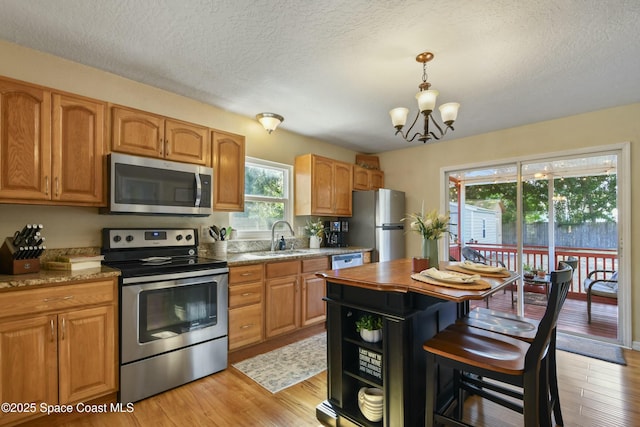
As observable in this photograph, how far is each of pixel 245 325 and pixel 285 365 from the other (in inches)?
20.1

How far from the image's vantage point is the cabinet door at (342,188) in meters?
4.18

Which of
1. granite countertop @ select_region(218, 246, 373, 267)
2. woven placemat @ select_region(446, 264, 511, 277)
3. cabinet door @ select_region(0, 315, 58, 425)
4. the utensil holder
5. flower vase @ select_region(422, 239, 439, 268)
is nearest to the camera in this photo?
cabinet door @ select_region(0, 315, 58, 425)

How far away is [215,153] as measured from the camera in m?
2.94

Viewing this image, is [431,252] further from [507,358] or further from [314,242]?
[314,242]

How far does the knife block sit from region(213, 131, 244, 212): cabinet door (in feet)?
4.58

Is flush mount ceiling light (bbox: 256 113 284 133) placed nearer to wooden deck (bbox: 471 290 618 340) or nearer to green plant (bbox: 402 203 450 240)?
green plant (bbox: 402 203 450 240)

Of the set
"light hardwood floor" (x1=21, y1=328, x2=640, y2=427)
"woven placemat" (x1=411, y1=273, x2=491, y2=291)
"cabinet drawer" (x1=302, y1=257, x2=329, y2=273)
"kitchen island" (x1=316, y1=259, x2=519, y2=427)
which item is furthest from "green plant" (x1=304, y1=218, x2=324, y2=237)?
"woven placemat" (x1=411, y1=273, x2=491, y2=291)

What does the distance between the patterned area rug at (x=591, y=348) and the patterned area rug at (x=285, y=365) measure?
2487 mm

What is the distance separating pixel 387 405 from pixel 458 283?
2.49 ft

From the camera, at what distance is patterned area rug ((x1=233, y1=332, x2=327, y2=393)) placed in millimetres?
2381

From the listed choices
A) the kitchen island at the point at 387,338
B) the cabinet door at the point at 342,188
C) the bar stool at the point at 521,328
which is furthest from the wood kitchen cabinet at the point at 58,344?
the cabinet door at the point at 342,188

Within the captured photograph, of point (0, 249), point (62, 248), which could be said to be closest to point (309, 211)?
point (62, 248)

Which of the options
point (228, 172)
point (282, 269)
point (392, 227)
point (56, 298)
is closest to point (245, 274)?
point (282, 269)

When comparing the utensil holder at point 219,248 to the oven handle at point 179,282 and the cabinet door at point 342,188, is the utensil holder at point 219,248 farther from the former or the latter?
the cabinet door at point 342,188
